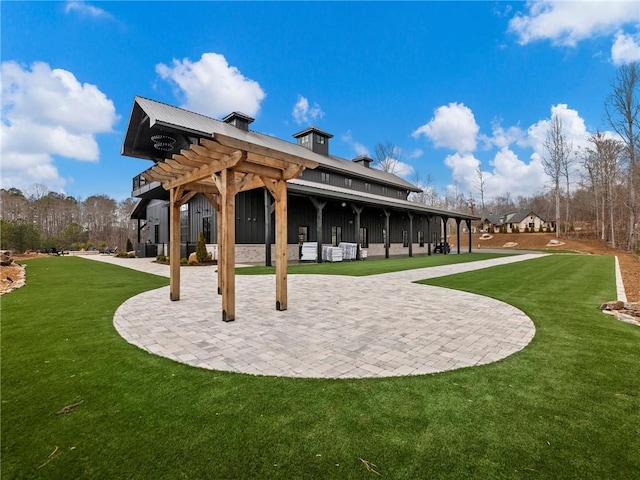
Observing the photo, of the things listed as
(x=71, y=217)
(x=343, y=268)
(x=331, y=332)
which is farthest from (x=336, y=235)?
(x=71, y=217)

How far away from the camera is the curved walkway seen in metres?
2.96

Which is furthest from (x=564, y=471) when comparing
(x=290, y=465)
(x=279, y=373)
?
(x=279, y=373)

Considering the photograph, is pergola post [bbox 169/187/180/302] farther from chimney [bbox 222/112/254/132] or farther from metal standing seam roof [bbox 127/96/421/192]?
chimney [bbox 222/112/254/132]

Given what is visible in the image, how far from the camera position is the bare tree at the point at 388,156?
36969mm

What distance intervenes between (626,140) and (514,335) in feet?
107

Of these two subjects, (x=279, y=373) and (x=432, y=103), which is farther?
(x=432, y=103)

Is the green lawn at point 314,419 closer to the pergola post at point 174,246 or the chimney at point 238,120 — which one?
the pergola post at point 174,246

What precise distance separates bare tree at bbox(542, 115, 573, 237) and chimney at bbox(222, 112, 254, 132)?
110 feet

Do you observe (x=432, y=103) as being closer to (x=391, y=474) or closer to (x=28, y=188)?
(x=391, y=474)

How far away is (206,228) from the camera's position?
49.8 ft

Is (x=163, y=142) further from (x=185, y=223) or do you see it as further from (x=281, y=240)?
(x=281, y=240)

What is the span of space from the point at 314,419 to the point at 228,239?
2965 mm

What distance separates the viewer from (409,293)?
665 centimetres

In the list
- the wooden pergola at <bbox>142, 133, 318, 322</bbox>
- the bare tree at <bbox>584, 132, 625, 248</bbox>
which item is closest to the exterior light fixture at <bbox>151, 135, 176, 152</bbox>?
the wooden pergola at <bbox>142, 133, 318, 322</bbox>
